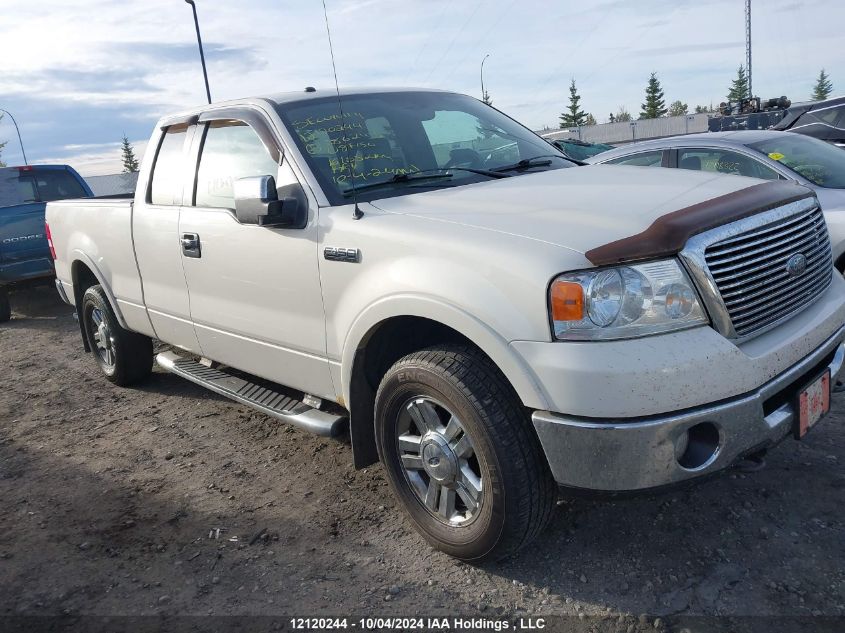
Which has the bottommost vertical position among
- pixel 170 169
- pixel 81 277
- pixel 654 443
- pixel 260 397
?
pixel 260 397

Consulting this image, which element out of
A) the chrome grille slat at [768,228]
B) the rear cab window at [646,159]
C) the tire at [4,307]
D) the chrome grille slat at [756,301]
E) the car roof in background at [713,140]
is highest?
the car roof in background at [713,140]

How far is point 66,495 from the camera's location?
3969 mm

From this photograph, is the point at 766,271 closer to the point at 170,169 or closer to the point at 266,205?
the point at 266,205

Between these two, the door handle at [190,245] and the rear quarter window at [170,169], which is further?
the rear quarter window at [170,169]

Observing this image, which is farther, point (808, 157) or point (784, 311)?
point (808, 157)

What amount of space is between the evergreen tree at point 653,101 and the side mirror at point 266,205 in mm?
100630

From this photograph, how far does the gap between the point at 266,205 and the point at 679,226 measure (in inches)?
67.8

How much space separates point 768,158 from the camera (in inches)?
237

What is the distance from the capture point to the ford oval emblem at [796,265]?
9.17ft

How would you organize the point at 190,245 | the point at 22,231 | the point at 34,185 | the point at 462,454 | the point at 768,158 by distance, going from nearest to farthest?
A: the point at 462,454
the point at 190,245
the point at 768,158
the point at 22,231
the point at 34,185

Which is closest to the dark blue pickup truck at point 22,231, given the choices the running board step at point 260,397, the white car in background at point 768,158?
the running board step at point 260,397

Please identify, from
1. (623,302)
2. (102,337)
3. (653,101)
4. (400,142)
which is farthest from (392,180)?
(653,101)

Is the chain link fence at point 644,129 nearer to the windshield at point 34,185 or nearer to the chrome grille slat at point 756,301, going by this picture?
the windshield at point 34,185

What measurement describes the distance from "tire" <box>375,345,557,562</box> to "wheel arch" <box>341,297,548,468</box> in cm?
11
